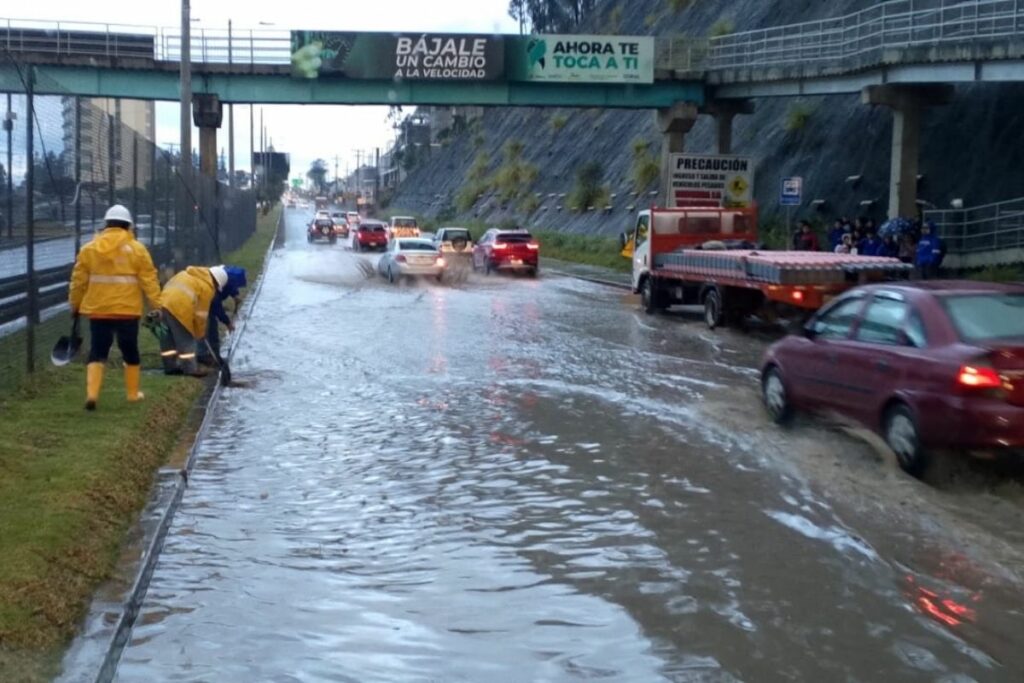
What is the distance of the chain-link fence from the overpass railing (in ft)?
59.4

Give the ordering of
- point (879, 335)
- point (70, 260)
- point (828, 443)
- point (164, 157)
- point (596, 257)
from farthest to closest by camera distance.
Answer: point (596, 257) < point (164, 157) < point (70, 260) < point (828, 443) < point (879, 335)

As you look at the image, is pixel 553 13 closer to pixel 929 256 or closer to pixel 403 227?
pixel 403 227

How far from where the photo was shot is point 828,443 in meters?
11.3

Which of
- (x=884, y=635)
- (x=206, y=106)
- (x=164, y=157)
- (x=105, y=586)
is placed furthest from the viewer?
(x=206, y=106)

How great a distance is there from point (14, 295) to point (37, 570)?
7106 millimetres

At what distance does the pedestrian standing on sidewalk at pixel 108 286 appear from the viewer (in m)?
12.0

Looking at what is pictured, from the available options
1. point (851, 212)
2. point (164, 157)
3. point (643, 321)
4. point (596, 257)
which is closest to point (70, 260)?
point (164, 157)

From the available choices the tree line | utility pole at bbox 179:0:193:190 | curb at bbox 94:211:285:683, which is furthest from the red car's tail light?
the tree line

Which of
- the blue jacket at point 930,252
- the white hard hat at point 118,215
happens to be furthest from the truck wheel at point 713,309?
the white hard hat at point 118,215

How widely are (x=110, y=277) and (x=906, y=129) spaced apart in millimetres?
25524

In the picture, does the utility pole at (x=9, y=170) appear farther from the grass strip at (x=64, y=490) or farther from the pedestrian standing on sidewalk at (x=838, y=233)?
the pedestrian standing on sidewalk at (x=838, y=233)

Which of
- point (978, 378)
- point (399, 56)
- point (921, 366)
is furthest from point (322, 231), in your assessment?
point (978, 378)

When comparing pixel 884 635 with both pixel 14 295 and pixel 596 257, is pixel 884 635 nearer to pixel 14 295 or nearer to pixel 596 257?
pixel 14 295

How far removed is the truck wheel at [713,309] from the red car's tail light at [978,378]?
1400 cm
